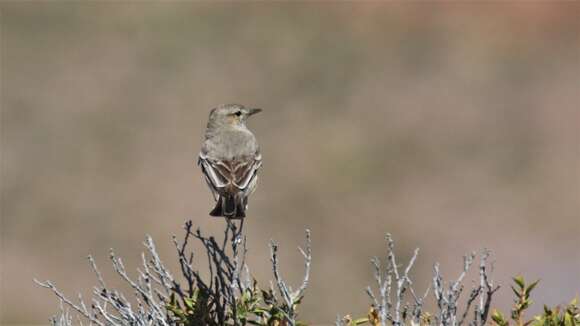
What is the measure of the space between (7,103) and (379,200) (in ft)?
27.2

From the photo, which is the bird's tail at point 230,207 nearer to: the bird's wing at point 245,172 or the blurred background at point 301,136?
the bird's wing at point 245,172

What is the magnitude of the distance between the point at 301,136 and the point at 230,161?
14005 millimetres

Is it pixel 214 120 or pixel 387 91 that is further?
pixel 387 91

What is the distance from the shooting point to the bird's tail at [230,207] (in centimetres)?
777

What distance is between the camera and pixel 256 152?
8906mm

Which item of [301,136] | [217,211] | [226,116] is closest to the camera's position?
[217,211]

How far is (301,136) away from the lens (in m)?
22.6

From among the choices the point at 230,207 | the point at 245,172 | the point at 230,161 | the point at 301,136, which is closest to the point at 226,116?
the point at 230,161

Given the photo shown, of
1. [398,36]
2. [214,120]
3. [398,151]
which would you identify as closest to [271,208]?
[398,151]

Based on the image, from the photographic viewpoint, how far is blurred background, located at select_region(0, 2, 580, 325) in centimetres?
1948

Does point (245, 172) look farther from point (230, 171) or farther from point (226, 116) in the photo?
point (226, 116)

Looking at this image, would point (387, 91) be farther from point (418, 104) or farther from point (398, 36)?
point (398, 36)

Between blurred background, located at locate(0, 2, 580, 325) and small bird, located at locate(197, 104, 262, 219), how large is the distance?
7.25 m

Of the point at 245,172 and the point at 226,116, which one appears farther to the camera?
the point at 226,116
